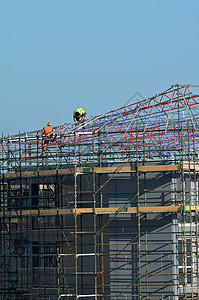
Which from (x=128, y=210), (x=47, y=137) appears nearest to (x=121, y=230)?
(x=128, y=210)

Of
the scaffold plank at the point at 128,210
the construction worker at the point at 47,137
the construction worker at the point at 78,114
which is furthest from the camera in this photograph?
the construction worker at the point at 78,114

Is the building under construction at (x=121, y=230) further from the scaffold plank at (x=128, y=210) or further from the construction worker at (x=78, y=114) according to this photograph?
the construction worker at (x=78, y=114)

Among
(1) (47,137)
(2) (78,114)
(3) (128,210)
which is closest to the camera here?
(3) (128,210)

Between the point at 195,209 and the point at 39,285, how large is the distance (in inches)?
343

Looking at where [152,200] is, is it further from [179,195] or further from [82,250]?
[82,250]

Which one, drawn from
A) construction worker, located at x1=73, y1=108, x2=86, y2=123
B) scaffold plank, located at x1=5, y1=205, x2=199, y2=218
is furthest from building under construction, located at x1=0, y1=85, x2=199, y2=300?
construction worker, located at x1=73, y1=108, x2=86, y2=123

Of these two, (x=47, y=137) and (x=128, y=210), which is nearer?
(x=128, y=210)

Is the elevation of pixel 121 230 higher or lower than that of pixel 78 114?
lower

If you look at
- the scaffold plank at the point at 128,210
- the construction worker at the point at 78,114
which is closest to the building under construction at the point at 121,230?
the scaffold plank at the point at 128,210

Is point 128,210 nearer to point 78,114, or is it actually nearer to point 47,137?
point 47,137

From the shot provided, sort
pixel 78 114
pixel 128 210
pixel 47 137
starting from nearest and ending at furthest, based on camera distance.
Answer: pixel 128 210 → pixel 47 137 → pixel 78 114

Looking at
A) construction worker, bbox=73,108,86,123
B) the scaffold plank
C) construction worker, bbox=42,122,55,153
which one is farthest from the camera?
construction worker, bbox=73,108,86,123

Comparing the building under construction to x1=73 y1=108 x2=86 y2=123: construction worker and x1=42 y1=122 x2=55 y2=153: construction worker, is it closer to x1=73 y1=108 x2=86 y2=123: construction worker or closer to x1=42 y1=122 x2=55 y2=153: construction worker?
x1=42 y1=122 x2=55 y2=153: construction worker

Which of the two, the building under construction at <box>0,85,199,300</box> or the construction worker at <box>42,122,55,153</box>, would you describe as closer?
the building under construction at <box>0,85,199,300</box>
